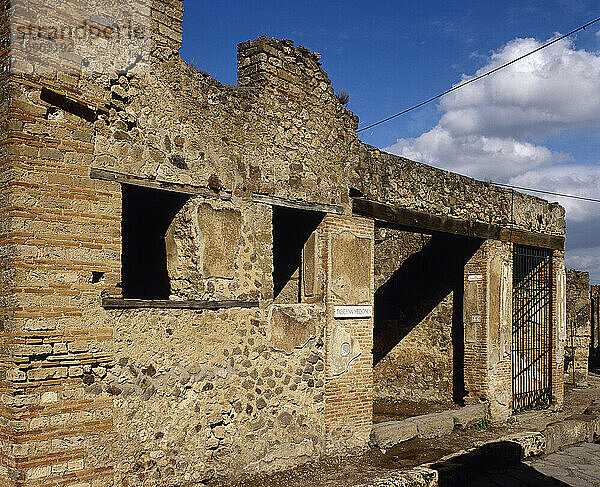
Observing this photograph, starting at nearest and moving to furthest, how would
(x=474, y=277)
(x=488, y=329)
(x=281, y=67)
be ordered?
(x=281, y=67) < (x=488, y=329) < (x=474, y=277)

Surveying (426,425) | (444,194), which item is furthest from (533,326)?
(426,425)

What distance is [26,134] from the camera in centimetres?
504

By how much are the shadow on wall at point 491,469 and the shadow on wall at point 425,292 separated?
11.0 feet

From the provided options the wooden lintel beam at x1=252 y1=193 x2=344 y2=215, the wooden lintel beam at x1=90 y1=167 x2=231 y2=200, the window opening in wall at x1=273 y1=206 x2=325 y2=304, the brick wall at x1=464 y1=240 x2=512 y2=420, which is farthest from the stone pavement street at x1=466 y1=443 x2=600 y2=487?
the wooden lintel beam at x1=90 y1=167 x2=231 y2=200

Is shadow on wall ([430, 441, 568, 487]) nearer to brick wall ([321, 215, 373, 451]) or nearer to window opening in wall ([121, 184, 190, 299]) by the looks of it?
brick wall ([321, 215, 373, 451])

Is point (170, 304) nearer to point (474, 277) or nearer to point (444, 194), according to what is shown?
point (444, 194)

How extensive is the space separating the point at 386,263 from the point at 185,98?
664 cm

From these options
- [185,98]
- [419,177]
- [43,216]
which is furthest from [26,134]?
[419,177]

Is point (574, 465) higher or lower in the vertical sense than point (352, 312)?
lower

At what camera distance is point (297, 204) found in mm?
7297

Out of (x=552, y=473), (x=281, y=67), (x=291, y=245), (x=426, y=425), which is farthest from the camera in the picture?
(x=426, y=425)

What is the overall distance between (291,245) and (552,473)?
3.89m

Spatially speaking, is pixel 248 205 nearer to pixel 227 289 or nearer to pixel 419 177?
pixel 227 289

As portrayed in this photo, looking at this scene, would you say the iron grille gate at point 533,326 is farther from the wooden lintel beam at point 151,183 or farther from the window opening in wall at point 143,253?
the wooden lintel beam at point 151,183
